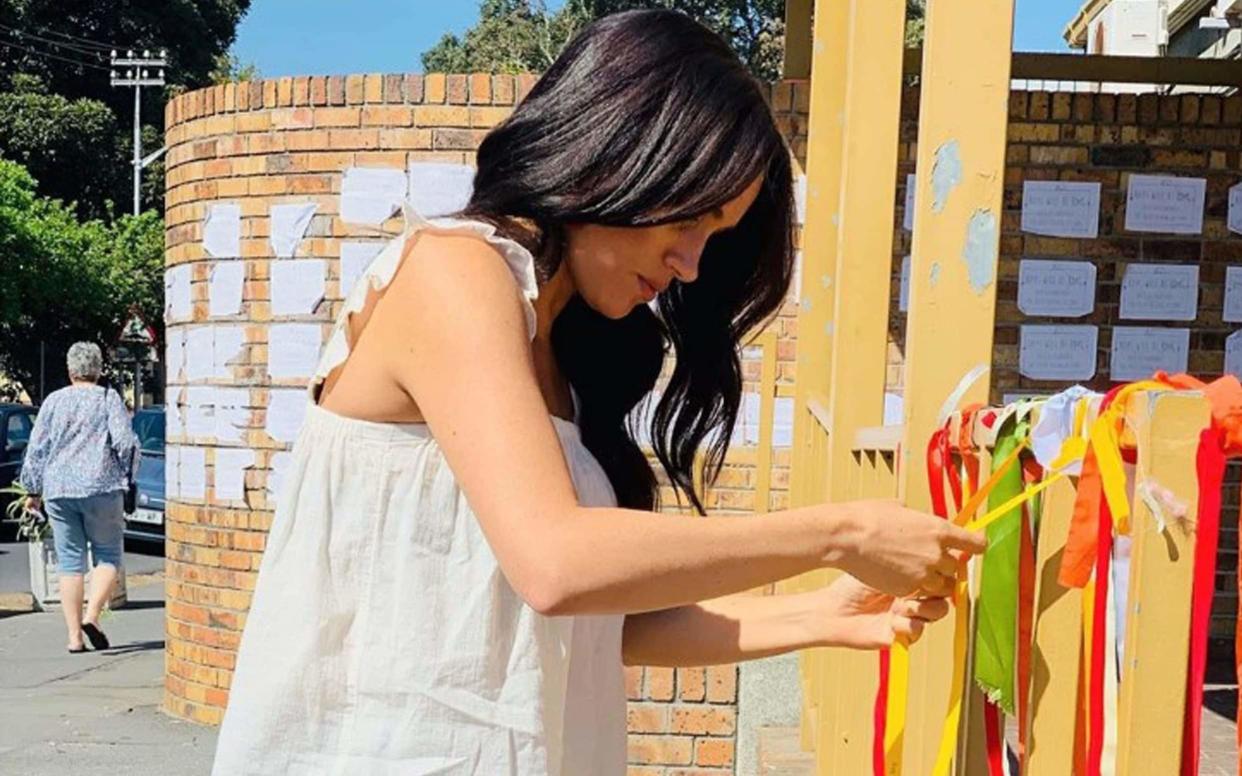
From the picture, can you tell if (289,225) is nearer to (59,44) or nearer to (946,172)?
(946,172)

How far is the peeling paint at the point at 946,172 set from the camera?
6.63 feet

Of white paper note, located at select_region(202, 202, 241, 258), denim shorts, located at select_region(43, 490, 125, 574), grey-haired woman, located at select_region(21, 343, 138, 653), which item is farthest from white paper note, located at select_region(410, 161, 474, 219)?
denim shorts, located at select_region(43, 490, 125, 574)

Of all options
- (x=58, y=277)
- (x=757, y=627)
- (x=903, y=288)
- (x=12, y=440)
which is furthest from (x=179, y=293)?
(x=58, y=277)

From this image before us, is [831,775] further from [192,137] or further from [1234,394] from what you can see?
[192,137]

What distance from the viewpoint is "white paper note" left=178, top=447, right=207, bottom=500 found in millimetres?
6719

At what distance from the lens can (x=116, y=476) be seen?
898 cm

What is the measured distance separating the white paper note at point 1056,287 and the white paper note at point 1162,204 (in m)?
0.26

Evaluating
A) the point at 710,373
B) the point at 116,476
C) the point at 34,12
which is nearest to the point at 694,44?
the point at 710,373

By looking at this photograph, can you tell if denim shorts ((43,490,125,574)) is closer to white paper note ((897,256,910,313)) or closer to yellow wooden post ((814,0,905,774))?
white paper note ((897,256,910,313))

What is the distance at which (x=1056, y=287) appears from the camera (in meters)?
5.79

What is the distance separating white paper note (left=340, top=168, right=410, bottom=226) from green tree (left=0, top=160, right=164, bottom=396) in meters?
24.2

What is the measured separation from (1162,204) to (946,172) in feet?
13.5

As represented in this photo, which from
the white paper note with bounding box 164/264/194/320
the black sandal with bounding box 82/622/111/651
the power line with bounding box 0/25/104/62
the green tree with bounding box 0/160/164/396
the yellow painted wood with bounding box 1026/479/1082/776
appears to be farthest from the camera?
the power line with bounding box 0/25/104/62

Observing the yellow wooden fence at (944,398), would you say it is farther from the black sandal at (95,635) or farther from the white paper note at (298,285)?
the black sandal at (95,635)
